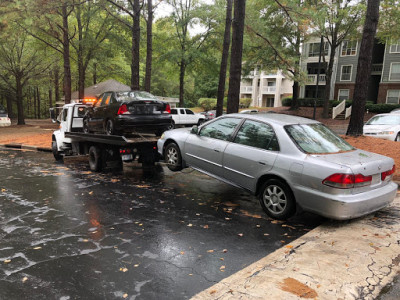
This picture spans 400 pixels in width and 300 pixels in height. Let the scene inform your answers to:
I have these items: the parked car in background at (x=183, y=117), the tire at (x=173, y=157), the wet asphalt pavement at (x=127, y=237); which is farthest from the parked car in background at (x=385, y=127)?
the parked car in background at (x=183, y=117)

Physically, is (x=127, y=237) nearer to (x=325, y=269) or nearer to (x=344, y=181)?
(x=325, y=269)

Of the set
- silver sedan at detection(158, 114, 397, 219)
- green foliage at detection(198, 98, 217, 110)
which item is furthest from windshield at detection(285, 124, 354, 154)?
green foliage at detection(198, 98, 217, 110)

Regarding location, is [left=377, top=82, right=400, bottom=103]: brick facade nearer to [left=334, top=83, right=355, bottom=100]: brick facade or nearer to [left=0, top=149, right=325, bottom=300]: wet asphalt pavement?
[left=334, top=83, right=355, bottom=100]: brick facade

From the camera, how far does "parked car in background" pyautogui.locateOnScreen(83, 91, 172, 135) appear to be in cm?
802

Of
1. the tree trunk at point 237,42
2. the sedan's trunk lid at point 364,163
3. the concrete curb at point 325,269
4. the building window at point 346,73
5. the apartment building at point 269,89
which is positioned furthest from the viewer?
the apartment building at point 269,89

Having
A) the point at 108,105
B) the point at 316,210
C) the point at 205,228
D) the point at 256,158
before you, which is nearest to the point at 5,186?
the point at 108,105

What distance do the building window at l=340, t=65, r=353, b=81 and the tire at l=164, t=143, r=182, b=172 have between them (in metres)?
36.1

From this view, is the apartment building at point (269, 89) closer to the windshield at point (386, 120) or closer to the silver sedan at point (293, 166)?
the windshield at point (386, 120)

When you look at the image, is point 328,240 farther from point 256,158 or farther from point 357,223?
point 256,158

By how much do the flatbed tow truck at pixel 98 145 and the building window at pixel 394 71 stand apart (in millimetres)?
34763

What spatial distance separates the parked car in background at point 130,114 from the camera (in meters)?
8.02

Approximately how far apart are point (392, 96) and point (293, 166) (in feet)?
117

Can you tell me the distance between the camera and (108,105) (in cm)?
848

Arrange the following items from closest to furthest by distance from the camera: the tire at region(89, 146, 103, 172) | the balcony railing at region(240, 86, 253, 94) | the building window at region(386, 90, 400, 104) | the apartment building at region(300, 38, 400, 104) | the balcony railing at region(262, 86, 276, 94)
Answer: the tire at region(89, 146, 103, 172) → the building window at region(386, 90, 400, 104) → the apartment building at region(300, 38, 400, 104) → the balcony railing at region(262, 86, 276, 94) → the balcony railing at region(240, 86, 253, 94)
